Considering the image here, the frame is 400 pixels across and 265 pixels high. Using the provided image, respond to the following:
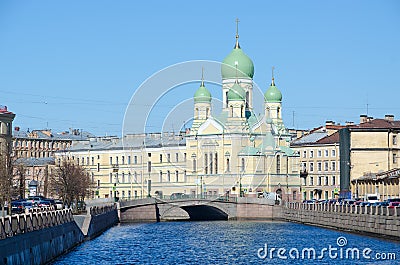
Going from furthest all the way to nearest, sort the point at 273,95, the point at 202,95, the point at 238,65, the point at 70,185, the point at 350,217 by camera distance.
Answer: the point at 273,95, the point at 202,95, the point at 238,65, the point at 70,185, the point at 350,217

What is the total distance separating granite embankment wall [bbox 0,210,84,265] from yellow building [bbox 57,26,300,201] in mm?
70408

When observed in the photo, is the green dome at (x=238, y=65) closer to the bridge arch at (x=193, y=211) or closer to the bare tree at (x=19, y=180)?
the bridge arch at (x=193, y=211)

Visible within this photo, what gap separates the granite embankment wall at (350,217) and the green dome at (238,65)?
138 ft

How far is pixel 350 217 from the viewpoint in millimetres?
73312

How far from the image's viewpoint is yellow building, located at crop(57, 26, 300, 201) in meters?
134

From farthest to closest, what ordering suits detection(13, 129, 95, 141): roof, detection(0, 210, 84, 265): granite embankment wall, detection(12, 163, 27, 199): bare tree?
detection(13, 129, 95, 141): roof
detection(12, 163, 27, 199): bare tree
detection(0, 210, 84, 265): granite embankment wall

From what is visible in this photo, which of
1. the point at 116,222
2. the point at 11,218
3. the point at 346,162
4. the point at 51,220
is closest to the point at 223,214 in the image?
the point at 116,222

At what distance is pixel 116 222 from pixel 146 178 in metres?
54.6

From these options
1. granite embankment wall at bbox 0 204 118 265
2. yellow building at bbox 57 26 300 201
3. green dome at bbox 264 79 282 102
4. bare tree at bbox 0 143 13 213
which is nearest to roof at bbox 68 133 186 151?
yellow building at bbox 57 26 300 201

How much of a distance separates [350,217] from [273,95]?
76394 millimetres

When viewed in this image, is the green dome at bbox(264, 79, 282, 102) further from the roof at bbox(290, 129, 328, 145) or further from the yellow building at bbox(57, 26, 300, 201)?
the roof at bbox(290, 129, 328, 145)

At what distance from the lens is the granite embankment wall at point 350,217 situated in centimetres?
6122

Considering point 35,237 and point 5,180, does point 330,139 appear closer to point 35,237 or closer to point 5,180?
point 5,180

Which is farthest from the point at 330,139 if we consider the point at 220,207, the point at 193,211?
the point at 220,207
